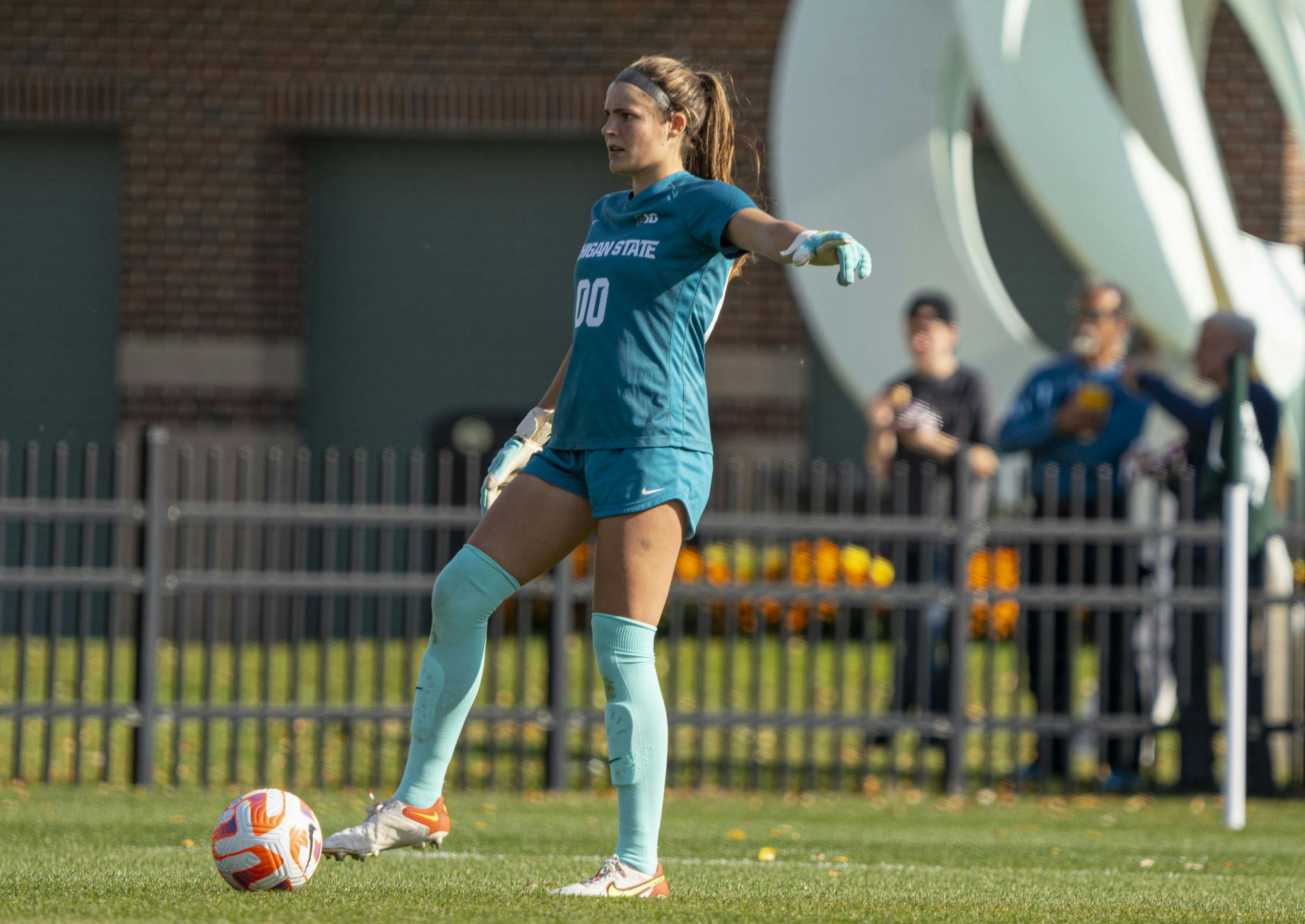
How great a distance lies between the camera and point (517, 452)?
4.43m

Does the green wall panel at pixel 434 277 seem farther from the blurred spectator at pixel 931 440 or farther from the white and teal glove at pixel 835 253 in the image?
the white and teal glove at pixel 835 253

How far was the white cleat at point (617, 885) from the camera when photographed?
391 centimetres

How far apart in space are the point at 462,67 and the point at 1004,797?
7899 millimetres

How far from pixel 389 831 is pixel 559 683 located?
12.1 ft

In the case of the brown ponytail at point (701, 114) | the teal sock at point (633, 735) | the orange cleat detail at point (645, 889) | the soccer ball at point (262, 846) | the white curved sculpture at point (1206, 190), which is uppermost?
the white curved sculpture at point (1206, 190)

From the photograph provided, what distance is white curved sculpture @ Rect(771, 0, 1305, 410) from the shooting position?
1014 centimetres

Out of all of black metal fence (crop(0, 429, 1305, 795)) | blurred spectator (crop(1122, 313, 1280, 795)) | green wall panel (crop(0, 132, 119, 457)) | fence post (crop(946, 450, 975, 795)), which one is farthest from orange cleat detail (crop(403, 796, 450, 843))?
green wall panel (crop(0, 132, 119, 457))

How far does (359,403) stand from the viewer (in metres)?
14.5

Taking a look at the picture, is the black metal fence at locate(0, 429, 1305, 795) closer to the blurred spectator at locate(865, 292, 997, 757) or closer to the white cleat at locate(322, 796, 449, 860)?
the blurred spectator at locate(865, 292, 997, 757)

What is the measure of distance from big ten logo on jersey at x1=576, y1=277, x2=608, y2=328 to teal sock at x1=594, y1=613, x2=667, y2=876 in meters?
0.63

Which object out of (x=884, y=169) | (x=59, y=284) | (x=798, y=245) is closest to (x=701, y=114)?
(x=798, y=245)

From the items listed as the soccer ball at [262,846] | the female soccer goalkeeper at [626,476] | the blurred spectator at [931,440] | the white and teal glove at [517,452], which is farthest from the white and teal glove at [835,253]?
the blurred spectator at [931,440]

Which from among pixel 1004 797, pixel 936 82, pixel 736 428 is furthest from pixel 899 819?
pixel 736 428

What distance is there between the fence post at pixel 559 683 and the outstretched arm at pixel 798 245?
156 inches
